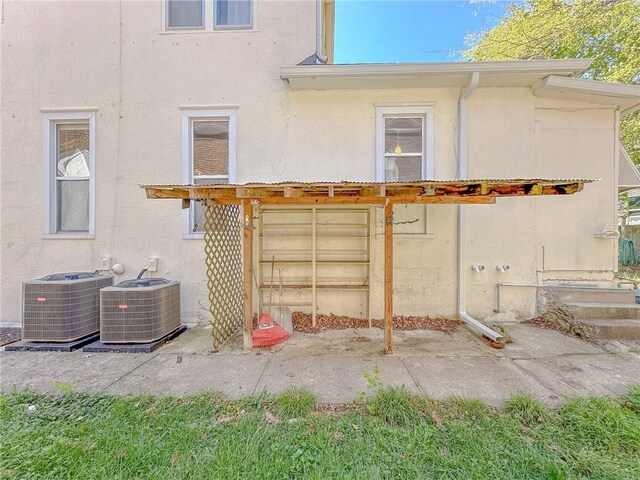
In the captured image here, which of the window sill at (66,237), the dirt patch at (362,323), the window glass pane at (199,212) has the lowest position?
the dirt patch at (362,323)

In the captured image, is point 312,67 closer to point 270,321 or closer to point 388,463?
point 270,321

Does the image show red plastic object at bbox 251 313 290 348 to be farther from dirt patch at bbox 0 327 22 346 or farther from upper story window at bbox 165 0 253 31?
upper story window at bbox 165 0 253 31

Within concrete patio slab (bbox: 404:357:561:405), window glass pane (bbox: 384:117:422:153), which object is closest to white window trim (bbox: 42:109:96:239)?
window glass pane (bbox: 384:117:422:153)

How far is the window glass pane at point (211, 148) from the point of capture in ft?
15.6

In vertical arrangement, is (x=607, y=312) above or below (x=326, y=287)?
below

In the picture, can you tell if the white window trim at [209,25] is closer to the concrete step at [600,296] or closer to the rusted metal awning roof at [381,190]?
the rusted metal awning roof at [381,190]

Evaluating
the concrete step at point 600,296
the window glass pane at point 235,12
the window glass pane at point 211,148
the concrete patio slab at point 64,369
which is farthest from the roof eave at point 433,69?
the concrete patio slab at point 64,369

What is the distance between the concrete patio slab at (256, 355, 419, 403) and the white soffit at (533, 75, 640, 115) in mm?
4743

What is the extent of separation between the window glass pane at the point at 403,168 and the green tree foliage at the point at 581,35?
570 centimetres

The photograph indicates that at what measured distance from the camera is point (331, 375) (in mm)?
3023

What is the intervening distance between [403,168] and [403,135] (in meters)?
0.57

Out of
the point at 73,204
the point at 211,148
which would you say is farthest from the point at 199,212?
the point at 73,204

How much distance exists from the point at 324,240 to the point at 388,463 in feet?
10.6

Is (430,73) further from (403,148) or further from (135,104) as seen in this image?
(135,104)
